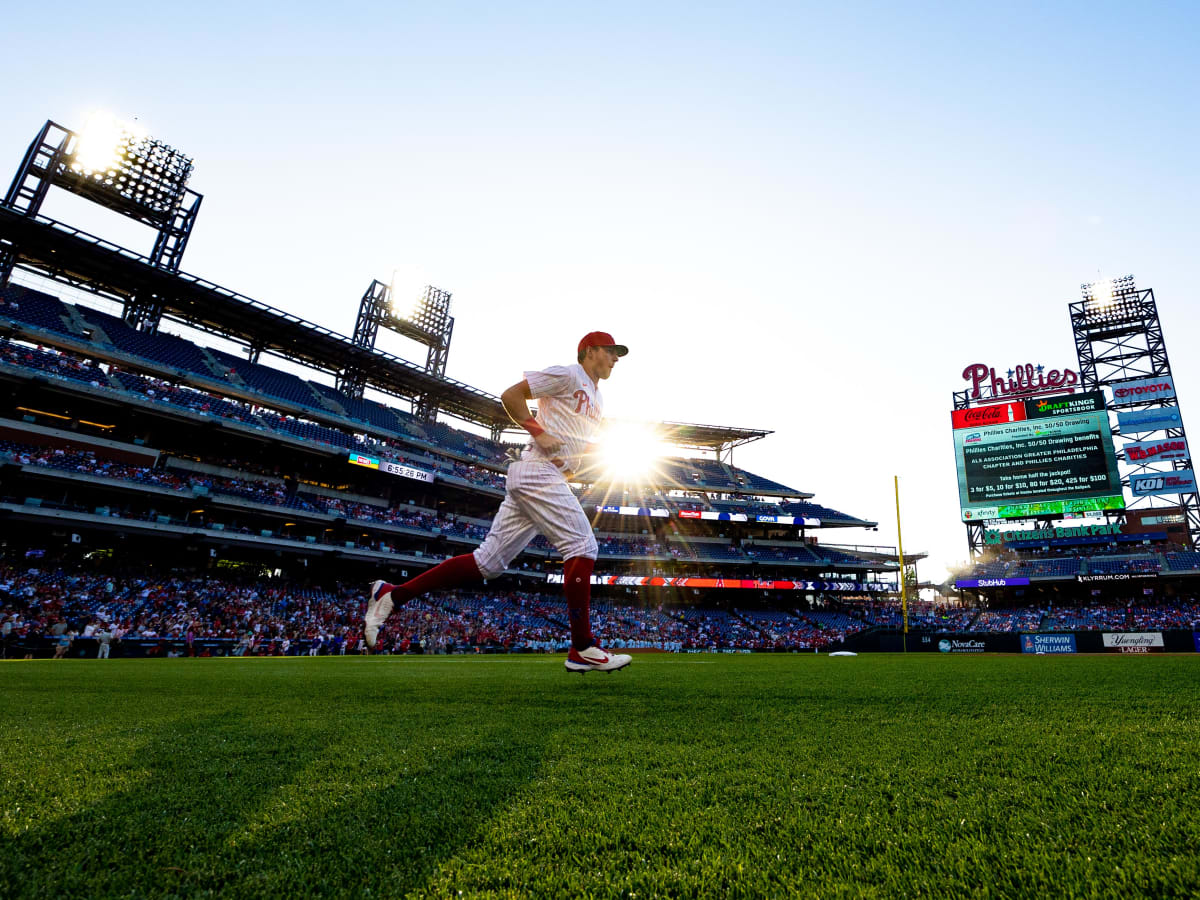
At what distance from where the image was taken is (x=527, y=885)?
1.33 metres

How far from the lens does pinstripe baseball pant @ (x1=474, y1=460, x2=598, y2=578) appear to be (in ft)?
16.0

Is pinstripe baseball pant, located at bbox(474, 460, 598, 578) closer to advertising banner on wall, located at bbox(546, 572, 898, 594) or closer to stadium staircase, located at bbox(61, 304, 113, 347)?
stadium staircase, located at bbox(61, 304, 113, 347)

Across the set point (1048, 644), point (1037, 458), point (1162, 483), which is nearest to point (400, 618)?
point (1048, 644)

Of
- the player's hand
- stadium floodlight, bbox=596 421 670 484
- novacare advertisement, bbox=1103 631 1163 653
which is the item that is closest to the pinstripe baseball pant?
the player's hand

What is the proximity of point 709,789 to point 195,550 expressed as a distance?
32.9 m

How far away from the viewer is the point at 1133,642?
25703mm

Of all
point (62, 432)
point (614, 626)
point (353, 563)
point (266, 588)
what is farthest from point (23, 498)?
point (614, 626)

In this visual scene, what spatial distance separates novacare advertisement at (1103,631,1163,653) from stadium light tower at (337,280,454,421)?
37853 mm

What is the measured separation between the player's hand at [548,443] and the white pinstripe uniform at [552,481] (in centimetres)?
5

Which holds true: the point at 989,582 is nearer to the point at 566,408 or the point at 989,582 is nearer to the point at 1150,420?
the point at 1150,420

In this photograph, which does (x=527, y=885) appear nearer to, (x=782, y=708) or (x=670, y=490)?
(x=782, y=708)

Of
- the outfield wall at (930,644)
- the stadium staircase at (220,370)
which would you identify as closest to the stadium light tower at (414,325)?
the stadium staircase at (220,370)

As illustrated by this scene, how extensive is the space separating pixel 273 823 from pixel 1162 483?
5143cm

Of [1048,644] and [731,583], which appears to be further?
[731,583]
